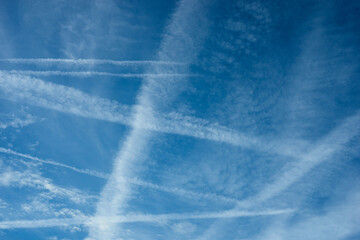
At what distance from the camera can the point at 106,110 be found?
282 centimetres

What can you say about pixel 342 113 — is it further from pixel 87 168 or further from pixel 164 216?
pixel 87 168

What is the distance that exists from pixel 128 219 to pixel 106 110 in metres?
2.43

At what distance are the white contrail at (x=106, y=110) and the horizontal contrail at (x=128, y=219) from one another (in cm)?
147

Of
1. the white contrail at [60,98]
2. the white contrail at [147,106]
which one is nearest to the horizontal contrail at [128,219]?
the white contrail at [147,106]

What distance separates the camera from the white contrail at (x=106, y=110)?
2.76 m

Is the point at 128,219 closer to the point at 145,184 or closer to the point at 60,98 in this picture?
the point at 145,184

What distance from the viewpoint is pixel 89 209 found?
380cm

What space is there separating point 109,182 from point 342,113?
381cm

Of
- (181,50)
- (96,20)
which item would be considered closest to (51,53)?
(96,20)

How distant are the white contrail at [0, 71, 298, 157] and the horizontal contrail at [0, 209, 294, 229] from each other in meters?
1.47

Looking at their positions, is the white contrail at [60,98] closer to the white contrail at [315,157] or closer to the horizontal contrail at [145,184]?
the horizontal contrail at [145,184]

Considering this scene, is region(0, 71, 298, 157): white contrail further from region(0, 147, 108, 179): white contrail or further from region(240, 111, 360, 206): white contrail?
region(0, 147, 108, 179): white contrail

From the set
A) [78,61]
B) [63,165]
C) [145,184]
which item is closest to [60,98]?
[78,61]

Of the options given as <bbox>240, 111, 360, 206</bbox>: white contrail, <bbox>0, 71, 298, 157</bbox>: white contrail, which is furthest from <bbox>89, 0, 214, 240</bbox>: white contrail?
<bbox>240, 111, 360, 206</bbox>: white contrail
